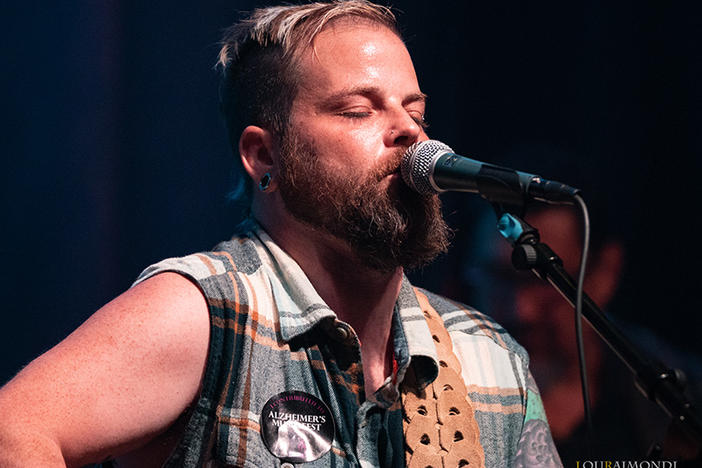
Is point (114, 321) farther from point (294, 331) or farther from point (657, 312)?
point (657, 312)

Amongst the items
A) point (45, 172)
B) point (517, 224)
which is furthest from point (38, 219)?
point (517, 224)

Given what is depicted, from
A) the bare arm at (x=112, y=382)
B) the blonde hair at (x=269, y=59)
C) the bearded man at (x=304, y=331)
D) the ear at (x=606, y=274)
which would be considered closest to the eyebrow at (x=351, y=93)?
the bearded man at (x=304, y=331)

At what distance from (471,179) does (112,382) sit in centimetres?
80

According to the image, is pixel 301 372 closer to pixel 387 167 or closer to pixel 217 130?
pixel 387 167

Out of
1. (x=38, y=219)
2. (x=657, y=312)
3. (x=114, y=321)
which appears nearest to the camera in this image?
(x=114, y=321)

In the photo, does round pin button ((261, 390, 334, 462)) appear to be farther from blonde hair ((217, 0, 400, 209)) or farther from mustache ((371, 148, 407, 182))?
blonde hair ((217, 0, 400, 209))

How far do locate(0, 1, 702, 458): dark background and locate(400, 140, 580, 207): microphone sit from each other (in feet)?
3.14

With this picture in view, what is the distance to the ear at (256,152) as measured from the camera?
6.66 ft

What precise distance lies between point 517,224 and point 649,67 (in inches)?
74.8

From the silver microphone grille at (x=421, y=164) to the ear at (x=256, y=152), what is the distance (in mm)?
416

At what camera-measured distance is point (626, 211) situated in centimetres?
290

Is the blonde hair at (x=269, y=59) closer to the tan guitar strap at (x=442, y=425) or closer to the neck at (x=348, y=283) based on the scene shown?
the neck at (x=348, y=283)

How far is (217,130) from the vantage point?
2510 millimetres

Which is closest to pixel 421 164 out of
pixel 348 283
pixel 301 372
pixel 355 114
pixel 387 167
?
pixel 387 167
